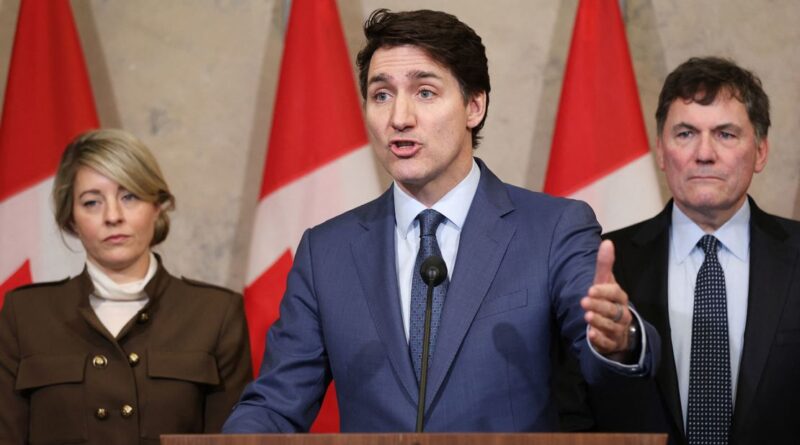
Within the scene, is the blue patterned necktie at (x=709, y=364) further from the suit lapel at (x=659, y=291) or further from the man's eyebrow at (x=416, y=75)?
the man's eyebrow at (x=416, y=75)

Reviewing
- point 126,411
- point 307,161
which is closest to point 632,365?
point 126,411

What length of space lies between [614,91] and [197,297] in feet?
5.27

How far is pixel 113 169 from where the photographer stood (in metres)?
3.40

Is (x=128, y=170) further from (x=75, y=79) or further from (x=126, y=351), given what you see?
(x=75, y=79)

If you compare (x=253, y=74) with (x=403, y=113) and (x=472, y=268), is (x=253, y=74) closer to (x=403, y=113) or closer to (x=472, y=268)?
(x=403, y=113)

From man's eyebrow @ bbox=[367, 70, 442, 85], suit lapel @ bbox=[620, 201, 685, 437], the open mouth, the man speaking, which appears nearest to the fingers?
the man speaking

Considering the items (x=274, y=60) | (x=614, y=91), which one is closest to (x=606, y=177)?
(x=614, y=91)

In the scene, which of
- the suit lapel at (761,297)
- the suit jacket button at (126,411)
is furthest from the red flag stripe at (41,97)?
the suit lapel at (761,297)

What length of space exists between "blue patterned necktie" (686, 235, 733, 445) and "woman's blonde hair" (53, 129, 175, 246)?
1.65 m

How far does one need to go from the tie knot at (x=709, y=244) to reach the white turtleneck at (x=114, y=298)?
5.43 ft

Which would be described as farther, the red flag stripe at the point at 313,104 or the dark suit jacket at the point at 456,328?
the red flag stripe at the point at 313,104

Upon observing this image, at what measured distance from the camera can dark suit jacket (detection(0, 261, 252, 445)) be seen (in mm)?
3254

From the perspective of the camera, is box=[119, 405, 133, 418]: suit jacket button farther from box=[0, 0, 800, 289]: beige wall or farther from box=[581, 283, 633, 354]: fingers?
box=[581, 283, 633, 354]: fingers

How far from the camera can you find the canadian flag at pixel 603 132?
384 centimetres
